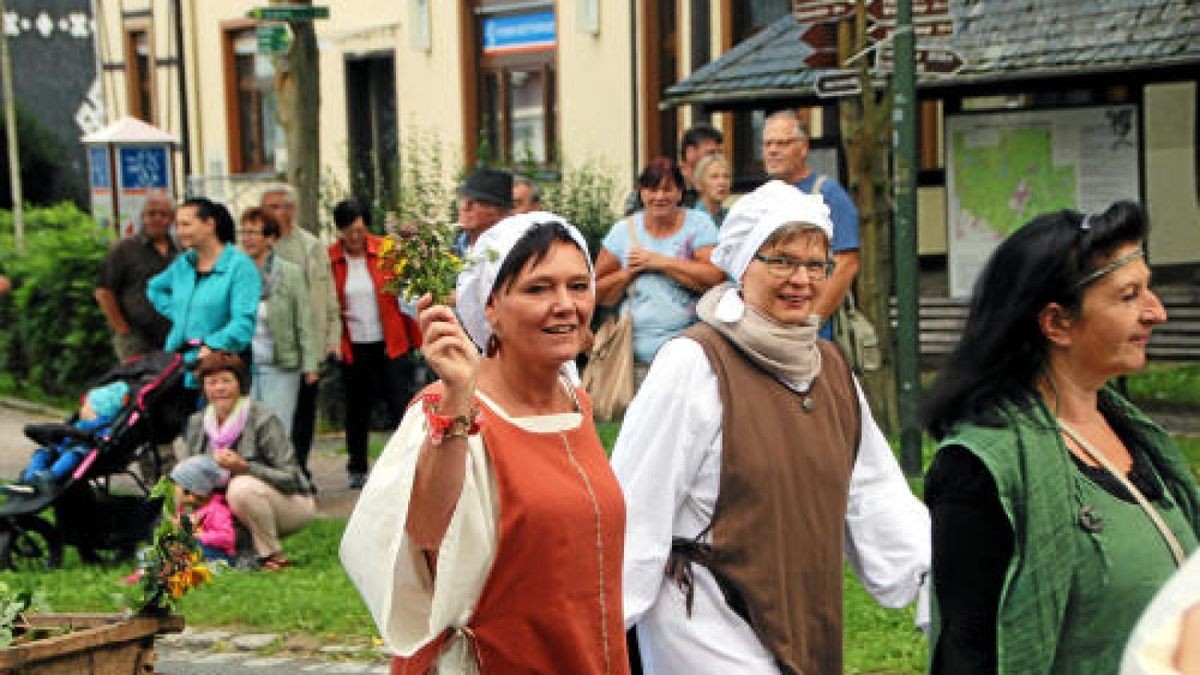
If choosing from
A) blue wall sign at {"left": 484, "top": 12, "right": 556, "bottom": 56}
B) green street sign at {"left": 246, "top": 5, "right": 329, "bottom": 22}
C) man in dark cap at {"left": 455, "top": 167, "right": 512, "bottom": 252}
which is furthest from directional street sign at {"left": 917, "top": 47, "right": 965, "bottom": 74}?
blue wall sign at {"left": 484, "top": 12, "right": 556, "bottom": 56}

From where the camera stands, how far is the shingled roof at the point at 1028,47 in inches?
635

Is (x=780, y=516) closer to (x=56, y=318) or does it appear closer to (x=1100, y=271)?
(x=1100, y=271)

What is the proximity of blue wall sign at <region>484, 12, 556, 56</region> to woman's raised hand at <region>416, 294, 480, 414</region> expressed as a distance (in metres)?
20.1

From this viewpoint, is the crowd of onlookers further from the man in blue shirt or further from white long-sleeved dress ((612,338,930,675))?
the man in blue shirt

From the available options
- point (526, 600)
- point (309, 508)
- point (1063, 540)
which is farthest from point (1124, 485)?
point (309, 508)

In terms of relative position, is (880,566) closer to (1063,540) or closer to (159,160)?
(1063,540)

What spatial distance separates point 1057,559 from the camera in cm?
383

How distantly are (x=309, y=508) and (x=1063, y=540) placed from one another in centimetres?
759

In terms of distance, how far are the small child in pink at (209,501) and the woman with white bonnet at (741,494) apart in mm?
5828

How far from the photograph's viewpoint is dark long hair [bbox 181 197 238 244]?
478 inches

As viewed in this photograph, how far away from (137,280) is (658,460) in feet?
32.5

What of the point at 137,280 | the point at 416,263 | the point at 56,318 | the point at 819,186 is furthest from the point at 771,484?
the point at 56,318

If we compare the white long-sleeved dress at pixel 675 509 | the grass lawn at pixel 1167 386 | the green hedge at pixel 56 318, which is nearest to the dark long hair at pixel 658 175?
the white long-sleeved dress at pixel 675 509

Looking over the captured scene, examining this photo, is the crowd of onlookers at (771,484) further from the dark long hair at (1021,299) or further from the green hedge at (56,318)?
the green hedge at (56,318)
